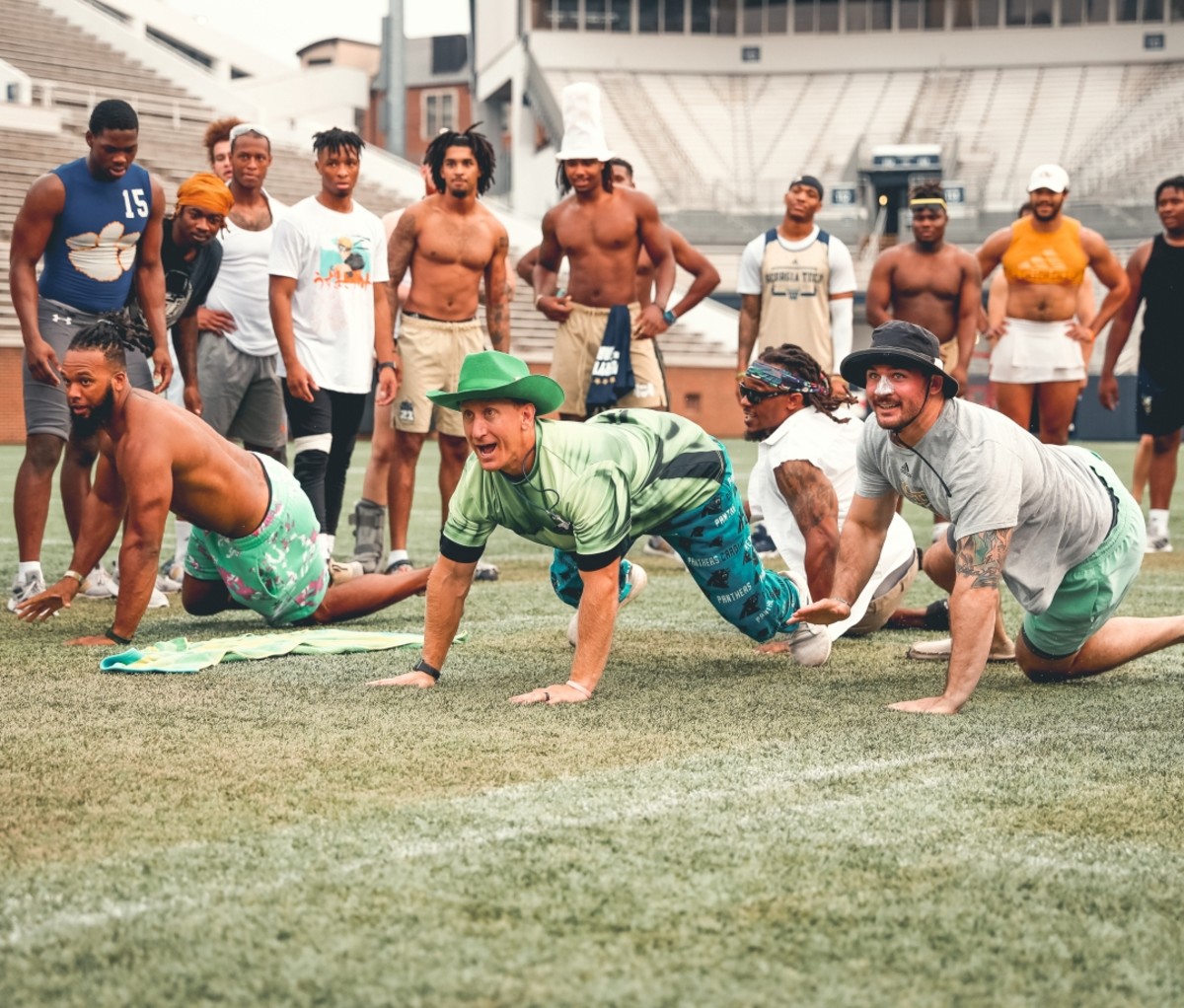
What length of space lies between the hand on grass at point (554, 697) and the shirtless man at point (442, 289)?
3.28m

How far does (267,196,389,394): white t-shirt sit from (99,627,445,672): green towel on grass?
1.82 m

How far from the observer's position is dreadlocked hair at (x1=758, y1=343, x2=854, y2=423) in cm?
587

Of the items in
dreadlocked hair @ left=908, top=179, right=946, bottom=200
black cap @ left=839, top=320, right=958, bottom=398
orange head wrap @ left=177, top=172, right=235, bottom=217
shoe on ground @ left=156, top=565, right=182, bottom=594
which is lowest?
shoe on ground @ left=156, top=565, right=182, bottom=594

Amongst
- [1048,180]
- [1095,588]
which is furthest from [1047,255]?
[1095,588]

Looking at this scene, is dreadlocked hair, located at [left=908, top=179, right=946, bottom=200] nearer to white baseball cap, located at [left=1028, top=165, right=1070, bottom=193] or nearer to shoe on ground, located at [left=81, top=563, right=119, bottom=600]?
white baseball cap, located at [left=1028, top=165, right=1070, bottom=193]

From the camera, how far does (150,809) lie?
131 inches

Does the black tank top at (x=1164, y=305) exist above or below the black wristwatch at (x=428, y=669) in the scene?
above

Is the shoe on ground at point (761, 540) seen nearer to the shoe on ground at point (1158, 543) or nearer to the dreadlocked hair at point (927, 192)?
the dreadlocked hair at point (927, 192)

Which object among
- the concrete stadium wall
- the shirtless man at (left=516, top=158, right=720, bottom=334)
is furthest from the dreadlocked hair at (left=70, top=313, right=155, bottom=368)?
the concrete stadium wall

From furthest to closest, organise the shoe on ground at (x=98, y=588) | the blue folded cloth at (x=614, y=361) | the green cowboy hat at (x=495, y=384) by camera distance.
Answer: the blue folded cloth at (x=614, y=361) → the shoe on ground at (x=98, y=588) → the green cowboy hat at (x=495, y=384)

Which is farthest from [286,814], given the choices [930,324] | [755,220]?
[755,220]

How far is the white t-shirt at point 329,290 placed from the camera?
7.45m

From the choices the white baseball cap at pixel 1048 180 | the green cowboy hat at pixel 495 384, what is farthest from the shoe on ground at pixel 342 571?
the white baseball cap at pixel 1048 180

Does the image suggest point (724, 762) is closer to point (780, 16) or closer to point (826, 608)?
point (826, 608)
